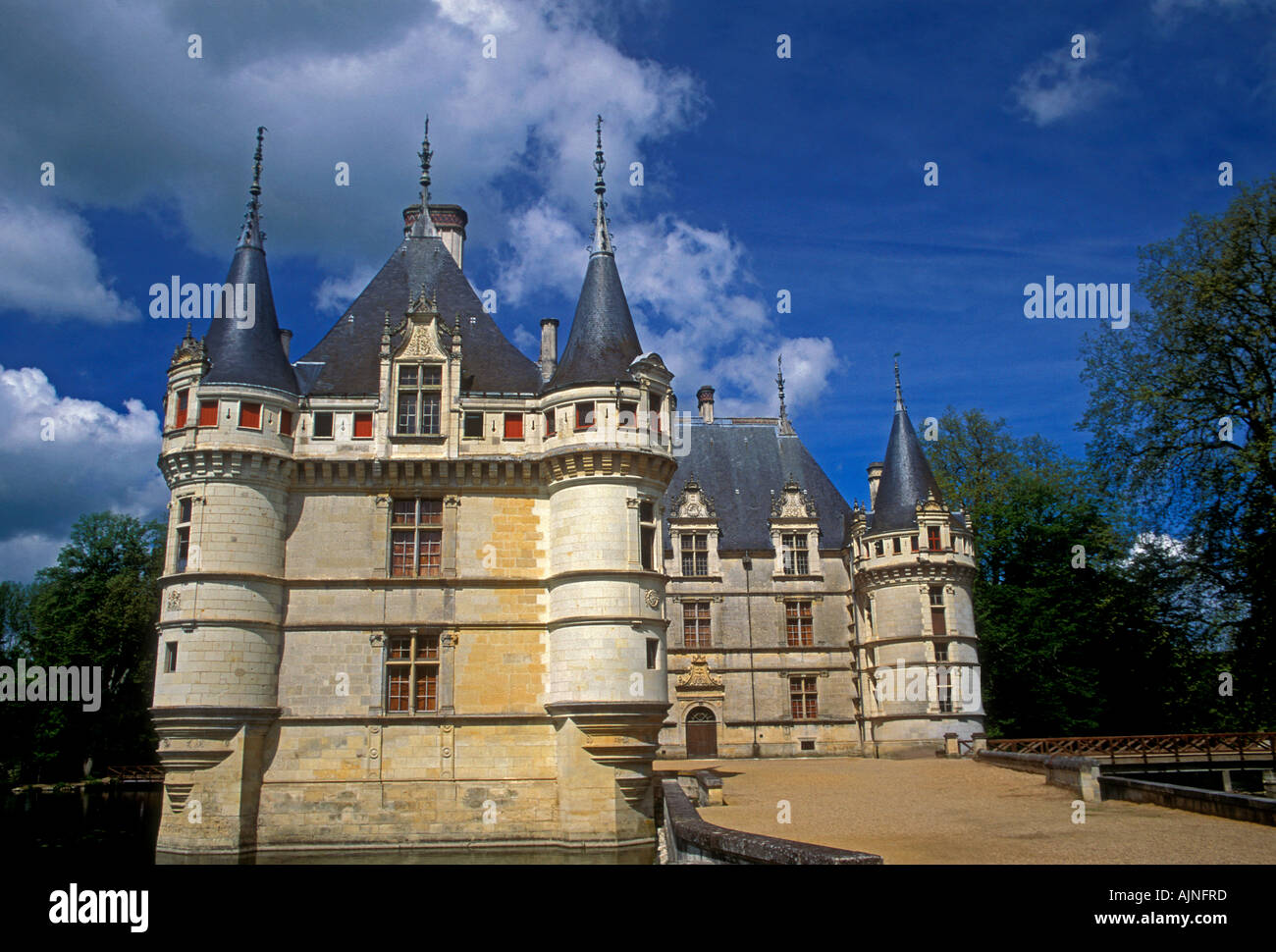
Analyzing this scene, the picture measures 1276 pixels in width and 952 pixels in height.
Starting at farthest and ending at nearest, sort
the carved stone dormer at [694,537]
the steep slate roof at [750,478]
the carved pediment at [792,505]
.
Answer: the steep slate roof at [750,478] → the carved pediment at [792,505] → the carved stone dormer at [694,537]

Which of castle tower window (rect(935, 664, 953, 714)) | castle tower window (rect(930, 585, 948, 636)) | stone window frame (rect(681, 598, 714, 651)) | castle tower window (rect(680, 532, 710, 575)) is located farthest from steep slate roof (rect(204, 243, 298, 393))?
castle tower window (rect(935, 664, 953, 714))

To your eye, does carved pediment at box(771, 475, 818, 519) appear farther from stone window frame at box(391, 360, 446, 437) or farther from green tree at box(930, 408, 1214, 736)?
stone window frame at box(391, 360, 446, 437)

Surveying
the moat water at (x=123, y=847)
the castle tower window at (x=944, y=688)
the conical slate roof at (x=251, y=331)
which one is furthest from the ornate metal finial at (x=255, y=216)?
A: the castle tower window at (x=944, y=688)

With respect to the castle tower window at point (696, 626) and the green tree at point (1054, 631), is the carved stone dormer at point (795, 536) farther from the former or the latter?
the green tree at point (1054, 631)

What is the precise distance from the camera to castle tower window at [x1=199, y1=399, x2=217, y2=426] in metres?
21.2

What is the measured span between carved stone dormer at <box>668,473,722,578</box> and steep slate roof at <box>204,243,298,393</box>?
729 inches

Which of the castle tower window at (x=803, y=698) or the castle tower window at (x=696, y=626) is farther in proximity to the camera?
the castle tower window at (x=696, y=626)

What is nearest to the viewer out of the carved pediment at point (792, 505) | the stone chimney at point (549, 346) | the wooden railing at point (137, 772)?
the stone chimney at point (549, 346)

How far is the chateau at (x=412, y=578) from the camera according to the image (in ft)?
65.7

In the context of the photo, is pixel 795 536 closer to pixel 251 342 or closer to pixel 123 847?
pixel 251 342

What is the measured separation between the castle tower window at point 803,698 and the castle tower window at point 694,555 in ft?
17.7

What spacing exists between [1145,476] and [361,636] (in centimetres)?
1821

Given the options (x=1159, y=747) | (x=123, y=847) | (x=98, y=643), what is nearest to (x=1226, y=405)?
(x=1159, y=747)
